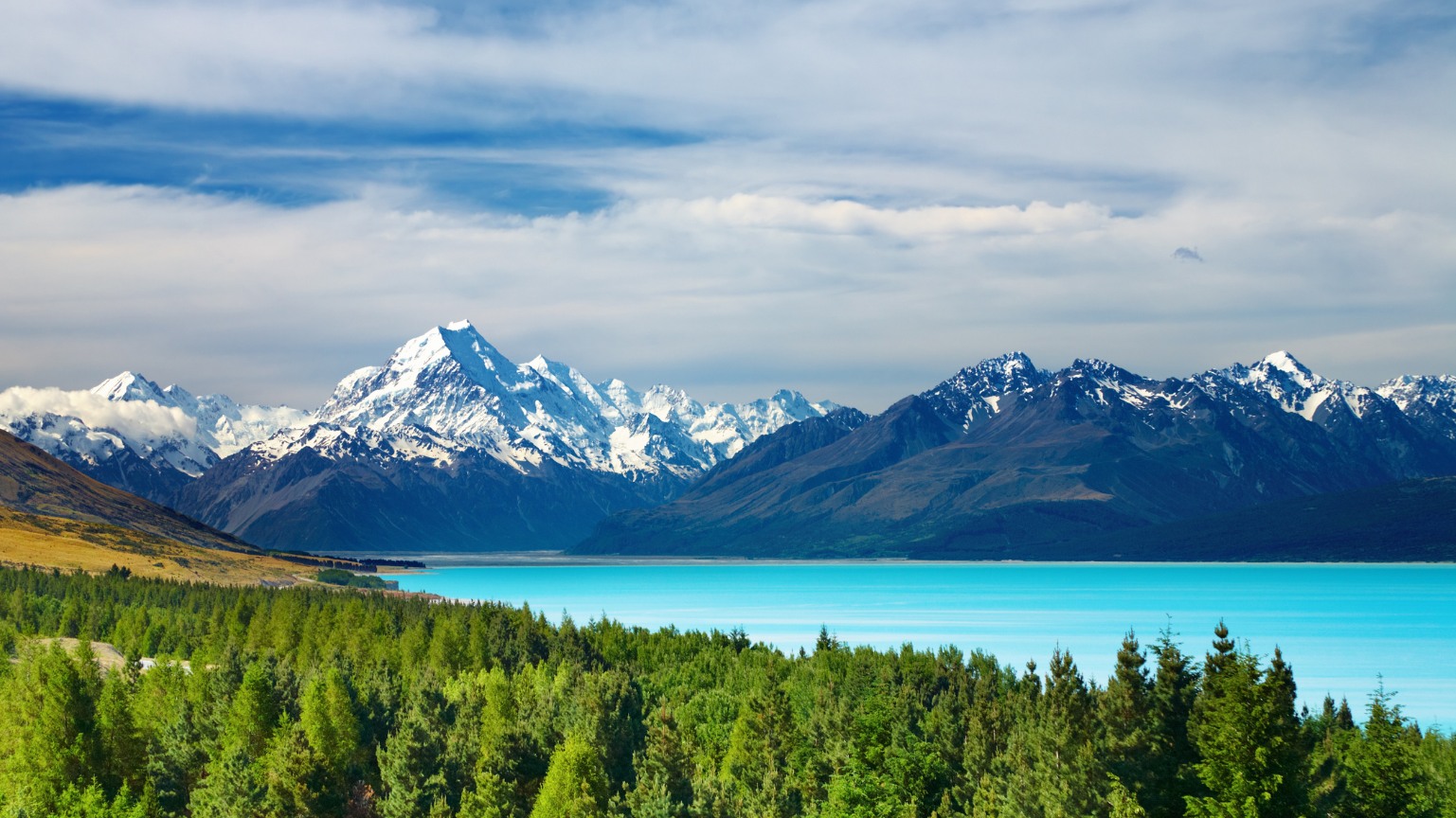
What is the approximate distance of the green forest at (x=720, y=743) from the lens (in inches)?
2603

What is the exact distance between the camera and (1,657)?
14238 centimetres

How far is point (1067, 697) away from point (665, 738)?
23.5 meters

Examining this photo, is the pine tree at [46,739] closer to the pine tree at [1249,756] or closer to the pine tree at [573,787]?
the pine tree at [573,787]

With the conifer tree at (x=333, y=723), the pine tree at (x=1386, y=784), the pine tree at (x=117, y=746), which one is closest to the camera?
the pine tree at (x=1386, y=784)

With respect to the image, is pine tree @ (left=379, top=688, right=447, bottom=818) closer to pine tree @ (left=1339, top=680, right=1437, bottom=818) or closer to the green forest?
the green forest

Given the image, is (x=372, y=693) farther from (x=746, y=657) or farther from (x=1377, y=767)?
(x=1377, y=767)

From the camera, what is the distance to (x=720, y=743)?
99.7 m

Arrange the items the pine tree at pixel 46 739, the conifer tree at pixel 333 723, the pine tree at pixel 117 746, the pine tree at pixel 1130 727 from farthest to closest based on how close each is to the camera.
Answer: the pine tree at pixel 117 746, the conifer tree at pixel 333 723, the pine tree at pixel 46 739, the pine tree at pixel 1130 727

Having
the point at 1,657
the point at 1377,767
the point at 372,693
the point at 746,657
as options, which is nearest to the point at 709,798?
the point at 1377,767

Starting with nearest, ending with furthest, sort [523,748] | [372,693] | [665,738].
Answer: [665,738], [523,748], [372,693]

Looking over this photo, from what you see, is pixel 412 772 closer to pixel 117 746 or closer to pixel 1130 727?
pixel 117 746

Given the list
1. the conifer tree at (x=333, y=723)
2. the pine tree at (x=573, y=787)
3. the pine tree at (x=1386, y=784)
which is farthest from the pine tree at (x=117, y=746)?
the pine tree at (x=1386, y=784)

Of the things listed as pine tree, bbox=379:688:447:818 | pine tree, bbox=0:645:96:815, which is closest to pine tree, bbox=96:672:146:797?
pine tree, bbox=0:645:96:815

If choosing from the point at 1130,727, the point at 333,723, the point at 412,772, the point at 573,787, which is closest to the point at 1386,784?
the point at 1130,727
